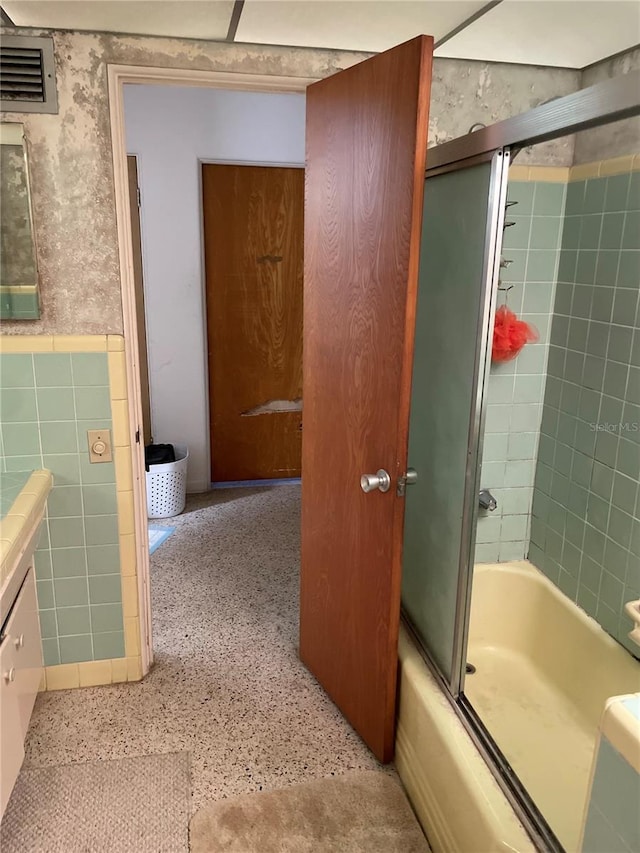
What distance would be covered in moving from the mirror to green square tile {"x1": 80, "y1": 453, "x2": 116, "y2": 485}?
0.49 m

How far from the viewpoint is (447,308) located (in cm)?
184

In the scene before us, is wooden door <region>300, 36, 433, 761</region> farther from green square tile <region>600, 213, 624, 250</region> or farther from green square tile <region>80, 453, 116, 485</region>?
green square tile <region>600, 213, 624, 250</region>

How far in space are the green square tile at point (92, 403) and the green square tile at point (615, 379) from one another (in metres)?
1.60

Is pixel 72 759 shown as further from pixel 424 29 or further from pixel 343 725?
pixel 424 29

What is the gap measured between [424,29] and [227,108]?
7.03 ft

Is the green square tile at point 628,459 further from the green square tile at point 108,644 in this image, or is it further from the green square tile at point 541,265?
the green square tile at point 108,644

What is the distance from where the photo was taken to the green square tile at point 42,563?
2.15m

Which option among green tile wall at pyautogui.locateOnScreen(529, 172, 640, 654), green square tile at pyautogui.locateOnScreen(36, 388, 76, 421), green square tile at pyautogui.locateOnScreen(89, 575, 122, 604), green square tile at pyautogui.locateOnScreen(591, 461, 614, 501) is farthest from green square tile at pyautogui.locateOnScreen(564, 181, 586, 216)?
green square tile at pyautogui.locateOnScreen(89, 575, 122, 604)

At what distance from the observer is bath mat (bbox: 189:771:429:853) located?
171cm

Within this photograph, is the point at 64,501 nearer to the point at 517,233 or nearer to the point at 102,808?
the point at 102,808

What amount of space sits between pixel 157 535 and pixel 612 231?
2622 millimetres

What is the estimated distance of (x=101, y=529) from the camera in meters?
2.19

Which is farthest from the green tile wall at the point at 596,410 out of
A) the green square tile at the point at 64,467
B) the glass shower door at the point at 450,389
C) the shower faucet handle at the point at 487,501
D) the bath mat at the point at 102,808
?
the green square tile at the point at 64,467

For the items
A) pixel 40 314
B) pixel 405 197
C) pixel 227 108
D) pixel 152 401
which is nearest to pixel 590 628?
pixel 405 197
